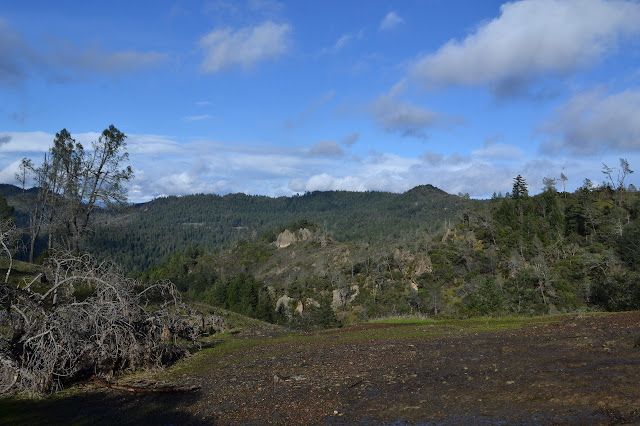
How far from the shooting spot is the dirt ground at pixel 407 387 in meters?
7.45

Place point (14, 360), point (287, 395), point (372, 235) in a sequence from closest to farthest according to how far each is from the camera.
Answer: point (287, 395) → point (14, 360) → point (372, 235)

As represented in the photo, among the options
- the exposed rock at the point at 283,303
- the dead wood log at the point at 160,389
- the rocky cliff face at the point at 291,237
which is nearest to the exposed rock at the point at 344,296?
the exposed rock at the point at 283,303

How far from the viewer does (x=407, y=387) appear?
9.33 metres

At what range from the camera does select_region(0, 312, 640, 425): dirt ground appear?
7.45 metres

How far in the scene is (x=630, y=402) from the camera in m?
6.98

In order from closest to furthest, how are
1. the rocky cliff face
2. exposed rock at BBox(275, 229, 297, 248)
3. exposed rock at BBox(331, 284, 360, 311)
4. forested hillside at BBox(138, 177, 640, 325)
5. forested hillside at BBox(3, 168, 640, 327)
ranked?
1. forested hillside at BBox(3, 168, 640, 327)
2. forested hillside at BBox(138, 177, 640, 325)
3. exposed rock at BBox(331, 284, 360, 311)
4. the rocky cliff face
5. exposed rock at BBox(275, 229, 297, 248)

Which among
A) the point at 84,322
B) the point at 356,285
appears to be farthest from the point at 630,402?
the point at 356,285

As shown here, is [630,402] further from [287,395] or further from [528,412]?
[287,395]

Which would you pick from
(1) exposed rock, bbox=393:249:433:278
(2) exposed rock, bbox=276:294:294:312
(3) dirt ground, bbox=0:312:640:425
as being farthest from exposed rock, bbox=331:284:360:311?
(3) dirt ground, bbox=0:312:640:425

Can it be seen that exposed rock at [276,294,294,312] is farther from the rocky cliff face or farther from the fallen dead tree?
the fallen dead tree

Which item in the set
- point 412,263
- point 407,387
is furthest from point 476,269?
point 407,387

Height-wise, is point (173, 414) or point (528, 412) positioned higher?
point (528, 412)

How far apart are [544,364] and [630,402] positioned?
3.01m

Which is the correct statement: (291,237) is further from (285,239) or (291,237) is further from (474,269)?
(474,269)
